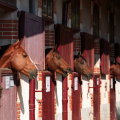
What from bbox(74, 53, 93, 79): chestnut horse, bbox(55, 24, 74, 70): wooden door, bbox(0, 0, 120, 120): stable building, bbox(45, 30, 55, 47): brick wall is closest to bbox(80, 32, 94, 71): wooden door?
bbox(0, 0, 120, 120): stable building

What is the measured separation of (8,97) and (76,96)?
4.21 meters

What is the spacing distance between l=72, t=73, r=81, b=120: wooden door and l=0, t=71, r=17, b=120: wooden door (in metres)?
3.58

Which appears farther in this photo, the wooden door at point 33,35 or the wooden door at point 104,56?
the wooden door at point 104,56

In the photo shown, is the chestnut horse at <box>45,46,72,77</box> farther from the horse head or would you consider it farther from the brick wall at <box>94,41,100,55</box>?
the horse head

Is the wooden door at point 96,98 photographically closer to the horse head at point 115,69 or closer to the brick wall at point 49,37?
the horse head at point 115,69

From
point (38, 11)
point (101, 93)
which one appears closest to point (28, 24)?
point (38, 11)

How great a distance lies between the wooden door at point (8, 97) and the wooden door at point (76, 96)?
3.58 m

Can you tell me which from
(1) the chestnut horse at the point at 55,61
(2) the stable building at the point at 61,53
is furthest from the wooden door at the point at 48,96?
(1) the chestnut horse at the point at 55,61

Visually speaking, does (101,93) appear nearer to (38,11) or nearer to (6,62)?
(38,11)

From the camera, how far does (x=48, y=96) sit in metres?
8.38

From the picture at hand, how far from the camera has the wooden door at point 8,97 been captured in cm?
605

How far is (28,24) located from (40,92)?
1742mm

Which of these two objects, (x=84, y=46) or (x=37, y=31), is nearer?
(x=37, y=31)

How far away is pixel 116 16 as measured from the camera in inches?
600
